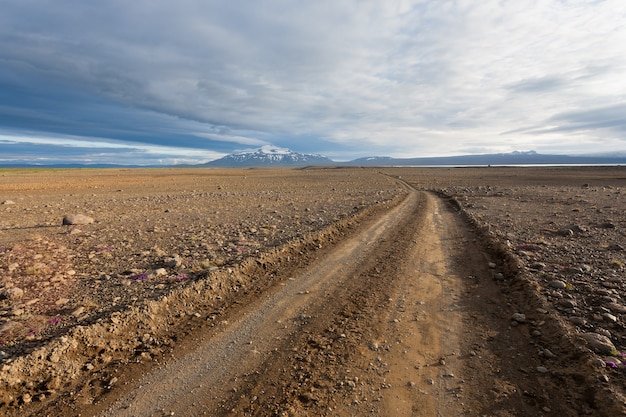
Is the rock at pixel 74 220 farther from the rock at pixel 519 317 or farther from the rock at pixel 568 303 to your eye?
the rock at pixel 568 303

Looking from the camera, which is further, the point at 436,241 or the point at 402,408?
the point at 436,241

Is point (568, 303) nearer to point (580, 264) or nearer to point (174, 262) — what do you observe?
point (580, 264)

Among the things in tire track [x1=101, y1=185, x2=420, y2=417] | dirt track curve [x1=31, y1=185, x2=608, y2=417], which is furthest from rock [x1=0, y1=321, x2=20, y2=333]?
Answer: tire track [x1=101, y1=185, x2=420, y2=417]

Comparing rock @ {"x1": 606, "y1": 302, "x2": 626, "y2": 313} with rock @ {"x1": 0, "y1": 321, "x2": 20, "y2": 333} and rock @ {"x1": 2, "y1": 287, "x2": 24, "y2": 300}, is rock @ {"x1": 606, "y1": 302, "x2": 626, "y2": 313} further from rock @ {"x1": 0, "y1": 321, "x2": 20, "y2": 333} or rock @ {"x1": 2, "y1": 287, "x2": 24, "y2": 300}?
rock @ {"x1": 2, "y1": 287, "x2": 24, "y2": 300}

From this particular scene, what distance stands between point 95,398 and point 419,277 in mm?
8222

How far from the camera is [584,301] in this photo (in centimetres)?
755

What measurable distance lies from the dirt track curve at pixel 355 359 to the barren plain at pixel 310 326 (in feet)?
0.11

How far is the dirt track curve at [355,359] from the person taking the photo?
4840mm

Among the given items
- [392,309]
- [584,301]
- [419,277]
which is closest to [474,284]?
[419,277]

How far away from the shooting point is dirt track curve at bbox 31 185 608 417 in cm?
484

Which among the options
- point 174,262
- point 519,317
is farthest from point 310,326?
point 174,262

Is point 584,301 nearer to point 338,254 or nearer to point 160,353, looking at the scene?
point 338,254

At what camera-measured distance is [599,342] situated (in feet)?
19.1

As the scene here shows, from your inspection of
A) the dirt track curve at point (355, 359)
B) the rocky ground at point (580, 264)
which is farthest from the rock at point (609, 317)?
the dirt track curve at point (355, 359)
